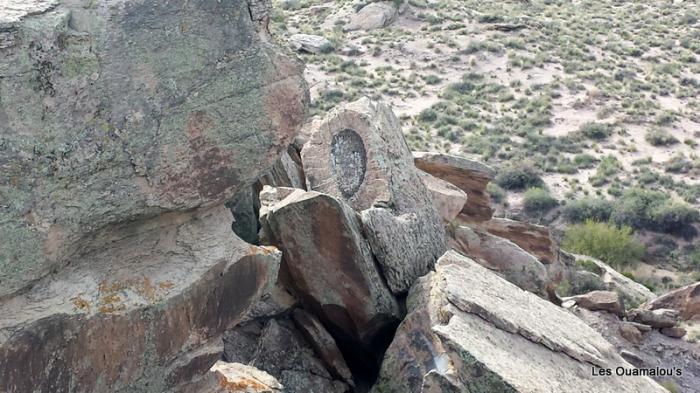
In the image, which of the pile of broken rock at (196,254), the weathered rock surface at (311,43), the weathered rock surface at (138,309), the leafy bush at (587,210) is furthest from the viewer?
the weathered rock surface at (311,43)

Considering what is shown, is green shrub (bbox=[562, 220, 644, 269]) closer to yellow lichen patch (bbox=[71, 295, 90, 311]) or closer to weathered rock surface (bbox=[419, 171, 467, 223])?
weathered rock surface (bbox=[419, 171, 467, 223])

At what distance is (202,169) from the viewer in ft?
20.5

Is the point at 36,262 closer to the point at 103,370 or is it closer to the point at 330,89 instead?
the point at 103,370

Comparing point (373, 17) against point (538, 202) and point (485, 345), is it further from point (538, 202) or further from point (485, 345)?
point (485, 345)

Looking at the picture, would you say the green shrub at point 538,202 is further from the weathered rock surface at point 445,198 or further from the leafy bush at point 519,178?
the weathered rock surface at point 445,198

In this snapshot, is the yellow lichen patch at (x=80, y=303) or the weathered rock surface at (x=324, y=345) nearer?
the yellow lichen patch at (x=80, y=303)

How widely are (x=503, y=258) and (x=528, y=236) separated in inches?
123

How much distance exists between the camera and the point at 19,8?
5.25m

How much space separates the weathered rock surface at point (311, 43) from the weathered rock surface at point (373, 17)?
3.93 meters

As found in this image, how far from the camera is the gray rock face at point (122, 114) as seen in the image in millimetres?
5277

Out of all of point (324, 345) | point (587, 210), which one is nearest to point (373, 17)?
point (587, 210)

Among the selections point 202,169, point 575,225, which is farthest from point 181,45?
point 575,225

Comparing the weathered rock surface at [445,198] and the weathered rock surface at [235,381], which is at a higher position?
the weathered rock surface at [235,381]

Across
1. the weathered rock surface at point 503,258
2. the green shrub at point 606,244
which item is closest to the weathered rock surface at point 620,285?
the weathered rock surface at point 503,258
